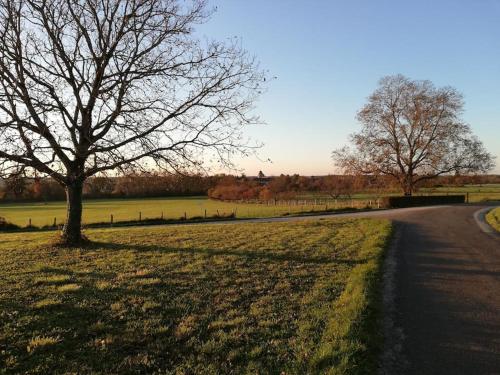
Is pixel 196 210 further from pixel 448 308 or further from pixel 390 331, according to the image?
pixel 390 331

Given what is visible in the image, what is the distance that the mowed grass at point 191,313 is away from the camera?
4.34 meters

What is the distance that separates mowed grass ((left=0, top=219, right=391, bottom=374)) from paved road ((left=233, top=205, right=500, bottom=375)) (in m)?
0.46

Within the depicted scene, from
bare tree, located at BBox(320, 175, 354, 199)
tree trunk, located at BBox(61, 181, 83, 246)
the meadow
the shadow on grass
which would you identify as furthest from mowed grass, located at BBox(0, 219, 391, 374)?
bare tree, located at BBox(320, 175, 354, 199)

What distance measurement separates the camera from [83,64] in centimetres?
1246

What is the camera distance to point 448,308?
21.0ft

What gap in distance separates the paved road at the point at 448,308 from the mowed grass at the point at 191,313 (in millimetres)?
463

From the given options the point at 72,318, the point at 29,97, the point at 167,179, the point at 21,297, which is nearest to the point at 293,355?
the point at 72,318

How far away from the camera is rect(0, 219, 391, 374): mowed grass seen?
434 cm

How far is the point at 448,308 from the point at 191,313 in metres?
3.93

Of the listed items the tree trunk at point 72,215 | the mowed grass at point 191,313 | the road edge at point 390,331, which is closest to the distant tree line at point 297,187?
the tree trunk at point 72,215

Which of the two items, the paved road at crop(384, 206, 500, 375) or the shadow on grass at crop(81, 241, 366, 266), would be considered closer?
the paved road at crop(384, 206, 500, 375)

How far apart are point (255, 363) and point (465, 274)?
654 cm

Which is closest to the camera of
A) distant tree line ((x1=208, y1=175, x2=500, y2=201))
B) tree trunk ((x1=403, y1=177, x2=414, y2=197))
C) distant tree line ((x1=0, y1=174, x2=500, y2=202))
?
distant tree line ((x1=0, y1=174, x2=500, y2=202))

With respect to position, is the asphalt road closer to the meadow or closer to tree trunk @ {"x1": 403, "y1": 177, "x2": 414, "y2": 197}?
the meadow
